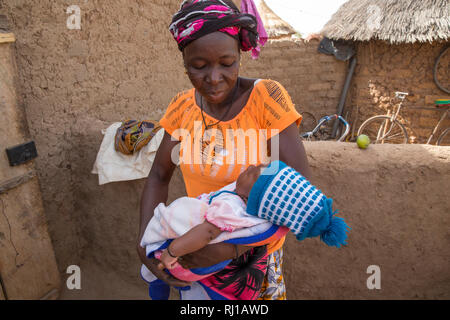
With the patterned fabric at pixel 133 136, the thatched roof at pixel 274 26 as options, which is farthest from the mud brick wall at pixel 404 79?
the patterned fabric at pixel 133 136

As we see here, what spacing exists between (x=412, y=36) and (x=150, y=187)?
671 cm

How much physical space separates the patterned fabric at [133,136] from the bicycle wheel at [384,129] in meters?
5.69

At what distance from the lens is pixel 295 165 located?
1093 millimetres

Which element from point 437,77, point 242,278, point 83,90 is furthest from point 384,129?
point 242,278

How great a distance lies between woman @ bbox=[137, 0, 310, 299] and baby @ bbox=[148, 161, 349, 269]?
74 millimetres

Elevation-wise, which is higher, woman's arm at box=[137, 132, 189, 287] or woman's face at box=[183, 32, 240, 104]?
woman's face at box=[183, 32, 240, 104]

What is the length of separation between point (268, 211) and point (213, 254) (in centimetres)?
25

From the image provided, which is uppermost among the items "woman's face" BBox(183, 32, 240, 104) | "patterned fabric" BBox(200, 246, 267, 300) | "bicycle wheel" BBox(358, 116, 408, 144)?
"woman's face" BBox(183, 32, 240, 104)

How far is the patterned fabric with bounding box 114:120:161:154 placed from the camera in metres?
2.07

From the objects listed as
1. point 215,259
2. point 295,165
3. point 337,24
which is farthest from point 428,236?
point 337,24

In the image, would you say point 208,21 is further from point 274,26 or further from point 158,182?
point 274,26

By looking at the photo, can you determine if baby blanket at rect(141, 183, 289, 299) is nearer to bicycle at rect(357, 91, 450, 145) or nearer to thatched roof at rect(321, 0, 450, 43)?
bicycle at rect(357, 91, 450, 145)

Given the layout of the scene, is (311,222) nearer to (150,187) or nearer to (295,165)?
(295,165)

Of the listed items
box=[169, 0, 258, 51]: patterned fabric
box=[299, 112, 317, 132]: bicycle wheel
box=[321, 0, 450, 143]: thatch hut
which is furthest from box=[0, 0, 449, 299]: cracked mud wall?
box=[321, 0, 450, 143]: thatch hut
